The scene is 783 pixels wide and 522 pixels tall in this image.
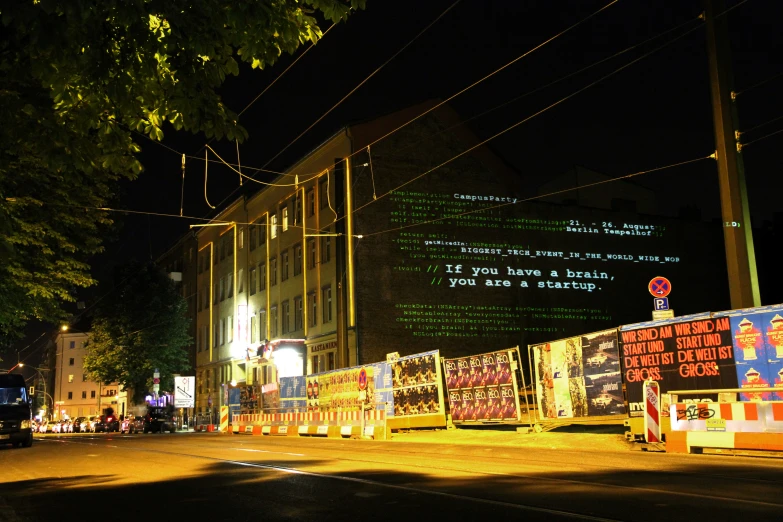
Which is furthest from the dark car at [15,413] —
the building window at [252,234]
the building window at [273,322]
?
the building window at [252,234]

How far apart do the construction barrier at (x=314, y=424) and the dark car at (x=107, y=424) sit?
86.5 ft

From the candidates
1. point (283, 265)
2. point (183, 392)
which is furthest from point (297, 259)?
point (183, 392)

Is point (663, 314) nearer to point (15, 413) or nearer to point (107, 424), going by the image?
point (15, 413)

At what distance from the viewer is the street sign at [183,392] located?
4850 centimetres

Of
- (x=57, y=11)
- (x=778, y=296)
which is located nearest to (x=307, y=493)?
(x=57, y=11)

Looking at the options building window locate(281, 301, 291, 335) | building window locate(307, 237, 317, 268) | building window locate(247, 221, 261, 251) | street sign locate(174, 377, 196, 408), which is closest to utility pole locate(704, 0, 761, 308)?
building window locate(307, 237, 317, 268)

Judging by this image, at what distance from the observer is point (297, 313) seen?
4403 cm

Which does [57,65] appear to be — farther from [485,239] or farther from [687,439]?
[485,239]

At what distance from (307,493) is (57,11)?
6.09 metres

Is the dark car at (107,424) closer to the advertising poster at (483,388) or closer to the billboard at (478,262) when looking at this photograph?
the billboard at (478,262)

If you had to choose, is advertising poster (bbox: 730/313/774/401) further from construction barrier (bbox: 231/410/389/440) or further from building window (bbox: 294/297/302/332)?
building window (bbox: 294/297/302/332)

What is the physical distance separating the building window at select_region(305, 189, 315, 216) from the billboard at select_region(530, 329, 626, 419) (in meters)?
Result: 23.7

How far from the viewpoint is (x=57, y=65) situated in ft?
24.7

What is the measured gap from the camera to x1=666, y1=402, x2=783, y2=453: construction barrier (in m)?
13.1
